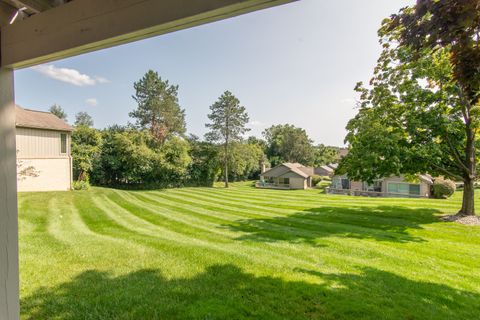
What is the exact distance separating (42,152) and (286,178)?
84.0ft

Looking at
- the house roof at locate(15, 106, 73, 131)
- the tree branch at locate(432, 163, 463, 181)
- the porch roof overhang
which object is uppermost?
the house roof at locate(15, 106, 73, 131)

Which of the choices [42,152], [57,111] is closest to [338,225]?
[42,152]

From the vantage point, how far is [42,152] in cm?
1392

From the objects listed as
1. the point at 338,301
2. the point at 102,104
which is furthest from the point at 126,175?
the point at 338,301

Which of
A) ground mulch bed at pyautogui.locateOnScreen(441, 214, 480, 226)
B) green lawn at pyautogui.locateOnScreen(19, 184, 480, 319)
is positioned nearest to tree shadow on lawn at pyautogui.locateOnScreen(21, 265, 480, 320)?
green lawn at pyautogui.locateOnScreen(19, 184, 480, 319)

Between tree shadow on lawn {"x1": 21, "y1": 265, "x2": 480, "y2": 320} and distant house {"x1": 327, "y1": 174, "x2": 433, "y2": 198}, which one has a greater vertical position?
tree shadow on lawn {"x1": 21, "y1": 265, "x2": 480, "y2": 320}

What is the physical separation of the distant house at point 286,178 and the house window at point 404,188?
34.1ft

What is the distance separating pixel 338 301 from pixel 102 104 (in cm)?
1198

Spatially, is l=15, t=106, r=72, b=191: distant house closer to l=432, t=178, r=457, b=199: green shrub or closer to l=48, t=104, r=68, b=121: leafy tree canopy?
l=432, t=178, r=457, b=199: green shrub

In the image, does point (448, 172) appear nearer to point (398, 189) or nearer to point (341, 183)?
point (398, 189)

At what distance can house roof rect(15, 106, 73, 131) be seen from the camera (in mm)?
13320

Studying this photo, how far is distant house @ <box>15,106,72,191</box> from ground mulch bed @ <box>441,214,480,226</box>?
18.4 m

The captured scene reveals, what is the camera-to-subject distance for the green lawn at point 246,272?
2875 mm

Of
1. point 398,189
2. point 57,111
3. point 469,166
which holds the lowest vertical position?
point 398,189
